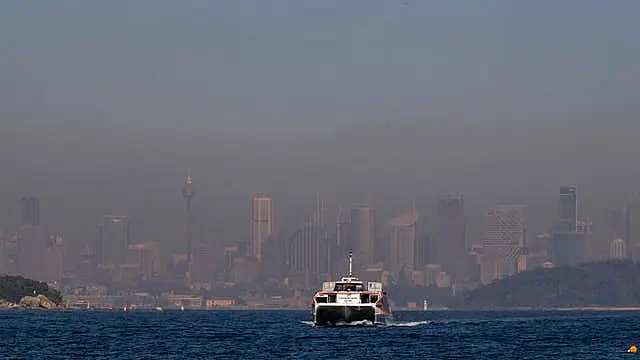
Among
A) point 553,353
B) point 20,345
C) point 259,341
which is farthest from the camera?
point 259,341

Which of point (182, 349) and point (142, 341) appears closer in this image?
point (182, 349)

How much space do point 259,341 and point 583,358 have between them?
171 feet

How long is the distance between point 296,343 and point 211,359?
113 feet

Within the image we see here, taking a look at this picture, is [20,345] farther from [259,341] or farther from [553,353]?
[553,353]

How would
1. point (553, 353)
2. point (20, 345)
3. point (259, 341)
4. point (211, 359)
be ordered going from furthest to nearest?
point (259, 341) → point (20, 345) → point (553, 353) → point (211, 359)

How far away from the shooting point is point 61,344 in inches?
7136

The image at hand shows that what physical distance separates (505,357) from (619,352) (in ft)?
69.8

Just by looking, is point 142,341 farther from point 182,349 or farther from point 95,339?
point 182,349

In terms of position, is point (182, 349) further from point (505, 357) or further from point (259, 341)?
point (505, 357)

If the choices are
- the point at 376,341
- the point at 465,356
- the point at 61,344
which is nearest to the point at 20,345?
the point at 61,344

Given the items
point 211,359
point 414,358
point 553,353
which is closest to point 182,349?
point 211,359

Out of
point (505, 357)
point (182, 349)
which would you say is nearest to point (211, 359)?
point (182, 349)

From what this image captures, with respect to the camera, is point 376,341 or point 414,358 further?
point 376,341

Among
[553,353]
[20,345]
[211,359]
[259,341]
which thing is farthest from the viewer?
[259,341]
